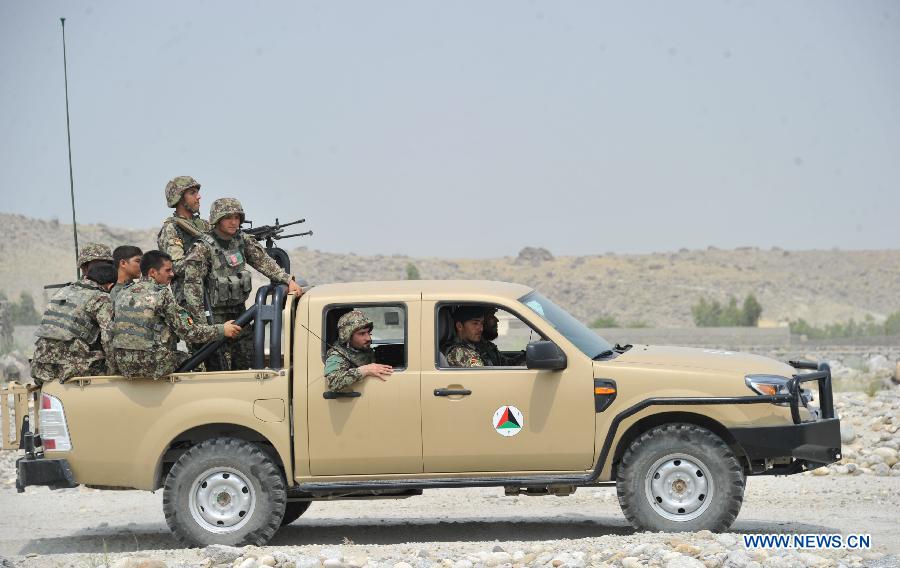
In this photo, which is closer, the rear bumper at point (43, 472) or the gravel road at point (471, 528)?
the gravel road at point (471, 528)

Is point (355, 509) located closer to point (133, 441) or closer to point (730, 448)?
point (133, 441)

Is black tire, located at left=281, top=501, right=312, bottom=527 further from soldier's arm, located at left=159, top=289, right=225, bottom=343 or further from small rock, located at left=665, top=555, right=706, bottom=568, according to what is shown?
small rock, located at left=665, top=555, right=706, bottom=568

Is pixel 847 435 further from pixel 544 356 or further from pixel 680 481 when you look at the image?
pixel 544 356

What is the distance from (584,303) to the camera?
91938mm

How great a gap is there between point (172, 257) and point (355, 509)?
150 inches

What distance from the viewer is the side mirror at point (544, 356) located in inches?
365

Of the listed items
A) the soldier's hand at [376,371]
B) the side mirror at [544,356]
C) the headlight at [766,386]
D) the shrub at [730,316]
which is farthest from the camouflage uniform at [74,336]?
the shrub at [730,316]

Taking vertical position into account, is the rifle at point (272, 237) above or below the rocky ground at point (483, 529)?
above

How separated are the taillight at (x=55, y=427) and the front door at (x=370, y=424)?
190cm

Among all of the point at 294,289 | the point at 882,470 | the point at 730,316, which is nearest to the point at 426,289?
the point at 294,289

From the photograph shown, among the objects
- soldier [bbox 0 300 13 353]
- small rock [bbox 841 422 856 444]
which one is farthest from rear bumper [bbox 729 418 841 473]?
soldier [bbox 0 300 13 353]

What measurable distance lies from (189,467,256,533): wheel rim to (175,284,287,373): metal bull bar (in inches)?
33.0

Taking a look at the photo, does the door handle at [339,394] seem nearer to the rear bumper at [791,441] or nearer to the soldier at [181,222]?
the soldier at [181,222]

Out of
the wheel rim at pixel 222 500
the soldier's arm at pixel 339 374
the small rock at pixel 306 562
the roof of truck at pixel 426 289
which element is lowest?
the small rock at pixel 306 562
